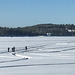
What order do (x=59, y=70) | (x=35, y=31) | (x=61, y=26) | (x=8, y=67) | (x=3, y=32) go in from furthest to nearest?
1. (x=61, y=26)
2. (x=35, y=31)
3. (x=3, y=32)
4. (x=8, y=67)
5. (x=59, y=70)

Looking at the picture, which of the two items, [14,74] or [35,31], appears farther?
[35,31]

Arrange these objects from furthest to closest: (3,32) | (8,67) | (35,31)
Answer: (35,31) → (3,32) → (8,67)

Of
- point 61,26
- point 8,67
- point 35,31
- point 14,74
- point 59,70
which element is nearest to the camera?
point 14,74

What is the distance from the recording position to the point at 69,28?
139 m

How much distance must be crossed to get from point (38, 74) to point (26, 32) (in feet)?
337

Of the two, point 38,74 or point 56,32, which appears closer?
point 38,74

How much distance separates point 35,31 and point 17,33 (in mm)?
11692

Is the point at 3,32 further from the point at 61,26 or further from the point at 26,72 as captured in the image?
the point at 26,72

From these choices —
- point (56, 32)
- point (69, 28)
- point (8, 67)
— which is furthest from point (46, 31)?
point (8, 67)

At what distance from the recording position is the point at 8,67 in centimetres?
1238

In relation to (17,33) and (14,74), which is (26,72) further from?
(17,33)

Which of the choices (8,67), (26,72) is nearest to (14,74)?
(26,72)

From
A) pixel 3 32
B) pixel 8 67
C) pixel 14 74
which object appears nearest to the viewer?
pixel 14 74

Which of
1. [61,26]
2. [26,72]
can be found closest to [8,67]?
[26,72]
